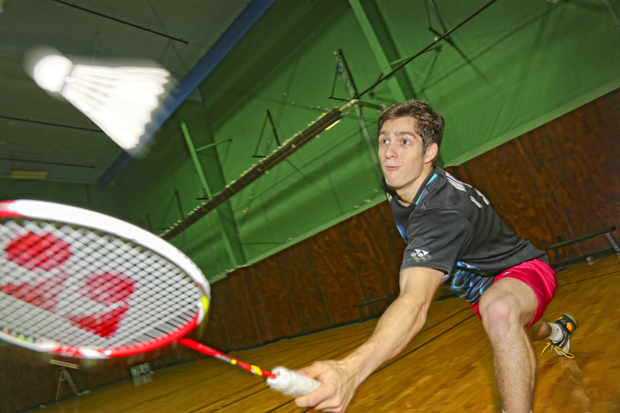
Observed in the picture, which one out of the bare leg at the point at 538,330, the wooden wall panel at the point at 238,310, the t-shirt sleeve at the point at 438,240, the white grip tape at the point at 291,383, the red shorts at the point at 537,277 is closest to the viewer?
the white grip tape at the point at 291,383

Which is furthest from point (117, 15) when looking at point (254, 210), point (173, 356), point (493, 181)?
point (173, 356)

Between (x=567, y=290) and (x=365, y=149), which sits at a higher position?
(x=365, y=149)

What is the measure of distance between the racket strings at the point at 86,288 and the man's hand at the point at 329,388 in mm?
634

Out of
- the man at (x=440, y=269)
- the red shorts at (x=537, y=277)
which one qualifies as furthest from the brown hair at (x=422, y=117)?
the red shorts at (x=537, y=277)

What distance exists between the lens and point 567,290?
3.91 m

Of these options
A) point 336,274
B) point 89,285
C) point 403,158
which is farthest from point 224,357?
point 336,274

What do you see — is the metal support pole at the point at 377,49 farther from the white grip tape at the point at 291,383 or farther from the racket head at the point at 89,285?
the white grip tape at the point at 291,383

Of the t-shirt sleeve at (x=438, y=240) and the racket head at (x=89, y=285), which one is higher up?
the racket head at (x=89, y=285)

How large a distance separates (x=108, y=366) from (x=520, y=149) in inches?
387

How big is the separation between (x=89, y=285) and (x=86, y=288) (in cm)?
1

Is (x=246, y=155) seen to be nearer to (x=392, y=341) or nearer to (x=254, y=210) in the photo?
(x=254, y=210)

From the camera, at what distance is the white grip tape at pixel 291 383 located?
703 mm

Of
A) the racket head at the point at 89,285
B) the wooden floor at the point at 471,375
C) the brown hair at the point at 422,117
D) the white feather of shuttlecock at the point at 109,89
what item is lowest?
the wooden floor at the point at 471,375

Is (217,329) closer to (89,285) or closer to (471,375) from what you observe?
(471,375)
